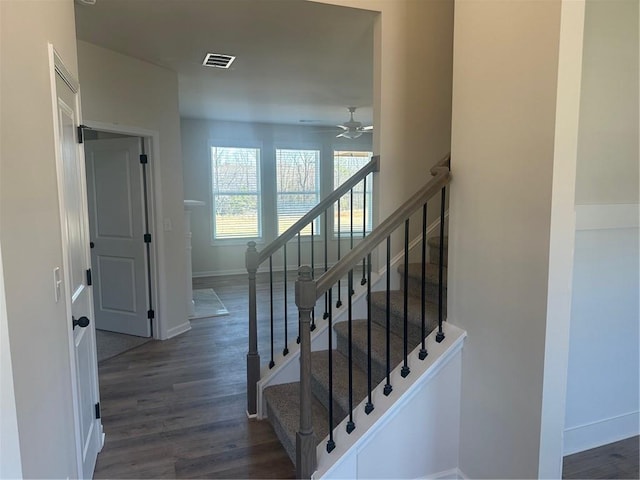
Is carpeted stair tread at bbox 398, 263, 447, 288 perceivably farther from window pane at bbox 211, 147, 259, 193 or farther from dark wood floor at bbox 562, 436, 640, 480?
window pane at bbox 211, 147, 259, 193

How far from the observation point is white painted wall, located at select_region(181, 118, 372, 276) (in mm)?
7371

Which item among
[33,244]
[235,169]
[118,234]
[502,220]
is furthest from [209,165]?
[502,220]

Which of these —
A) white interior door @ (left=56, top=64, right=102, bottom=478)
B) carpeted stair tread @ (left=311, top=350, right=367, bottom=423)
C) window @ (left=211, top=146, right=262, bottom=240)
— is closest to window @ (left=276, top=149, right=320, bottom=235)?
window @ (left=211, top=146, right=262, bottom=240)

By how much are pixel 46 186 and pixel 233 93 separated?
3931 mm

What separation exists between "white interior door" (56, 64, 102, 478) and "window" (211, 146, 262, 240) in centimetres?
525

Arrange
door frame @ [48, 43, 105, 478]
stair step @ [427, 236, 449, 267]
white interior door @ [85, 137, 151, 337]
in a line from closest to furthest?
door frame @ [48, 43, 105, 478], stair step @ [427, 236, 449, 267], white interior door @ [85, 137, 151, 337]

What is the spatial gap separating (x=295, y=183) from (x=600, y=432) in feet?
20.8

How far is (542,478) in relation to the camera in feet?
5.70

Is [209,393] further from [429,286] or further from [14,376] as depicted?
[14,376]

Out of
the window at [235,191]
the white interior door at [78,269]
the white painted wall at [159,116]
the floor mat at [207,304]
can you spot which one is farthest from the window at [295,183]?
the white interior door at [78,269]

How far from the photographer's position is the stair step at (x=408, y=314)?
240 cm

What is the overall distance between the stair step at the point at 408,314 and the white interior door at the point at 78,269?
166 cm

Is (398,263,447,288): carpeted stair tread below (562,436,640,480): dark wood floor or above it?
above

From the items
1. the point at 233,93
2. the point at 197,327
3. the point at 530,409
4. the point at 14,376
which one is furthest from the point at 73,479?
the point at 233,93
